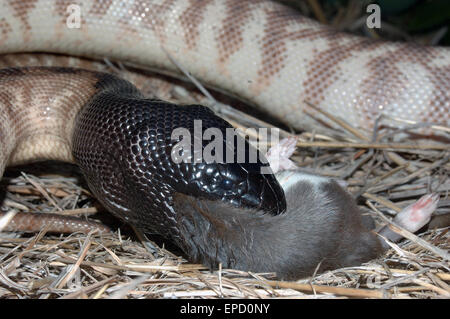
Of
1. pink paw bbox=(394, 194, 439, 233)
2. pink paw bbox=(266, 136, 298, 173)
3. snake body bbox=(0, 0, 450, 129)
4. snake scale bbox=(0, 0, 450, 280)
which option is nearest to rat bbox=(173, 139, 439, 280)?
snake scale bbox=(0, 0, 450, 280)

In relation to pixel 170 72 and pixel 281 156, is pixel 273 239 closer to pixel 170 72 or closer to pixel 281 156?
pixel 281 156

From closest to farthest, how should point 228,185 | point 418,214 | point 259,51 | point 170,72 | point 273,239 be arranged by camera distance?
point 228,185, point 273,239, point 418,214, point 259,51, point 170,72

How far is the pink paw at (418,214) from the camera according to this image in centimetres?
301

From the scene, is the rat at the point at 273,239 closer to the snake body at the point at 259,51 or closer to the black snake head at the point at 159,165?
the black snake head at the point at 159,165

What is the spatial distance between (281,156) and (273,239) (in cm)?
82

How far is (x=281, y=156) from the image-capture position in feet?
11.0

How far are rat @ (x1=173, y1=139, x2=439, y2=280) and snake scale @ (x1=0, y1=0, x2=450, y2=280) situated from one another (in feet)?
0.07

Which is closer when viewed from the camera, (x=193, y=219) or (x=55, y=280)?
(x=55, y=280)

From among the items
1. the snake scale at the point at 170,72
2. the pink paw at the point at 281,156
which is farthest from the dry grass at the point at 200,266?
the pink paw at the point at 281,156

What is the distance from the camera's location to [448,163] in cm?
360

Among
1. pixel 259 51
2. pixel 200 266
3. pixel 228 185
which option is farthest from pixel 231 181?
pixel 259 51
